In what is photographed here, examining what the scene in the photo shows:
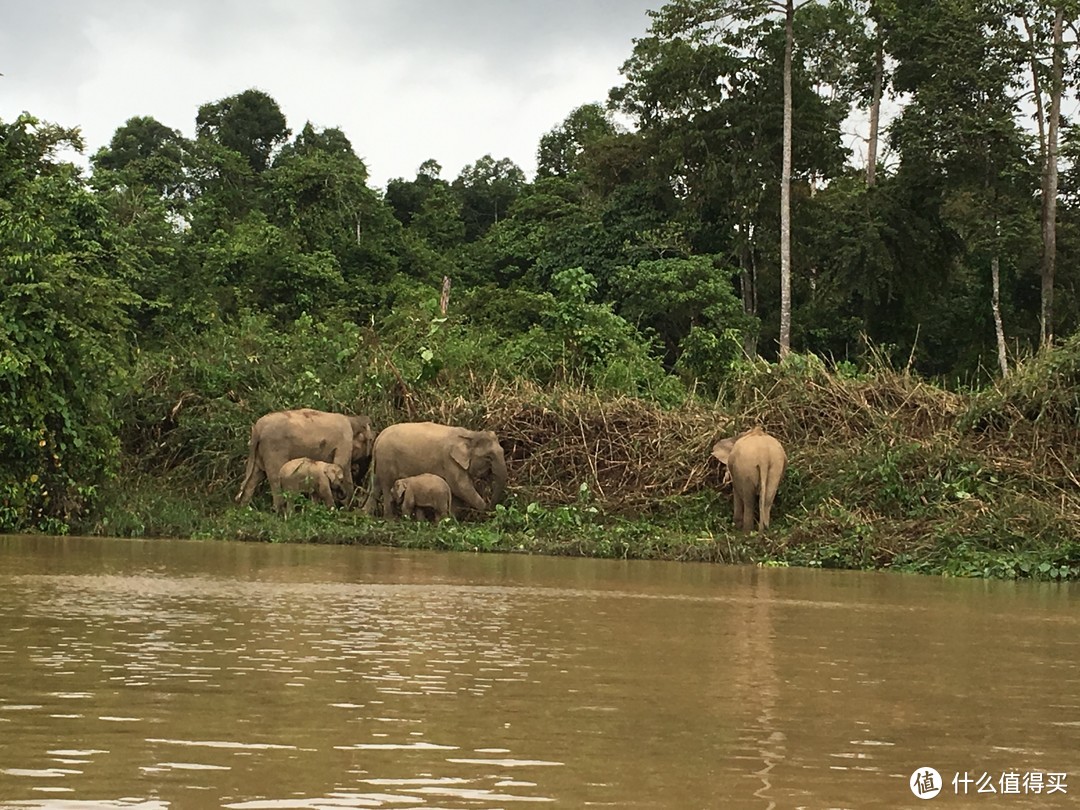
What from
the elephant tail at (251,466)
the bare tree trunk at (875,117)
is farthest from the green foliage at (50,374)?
the bare tree trunk at (875,117)

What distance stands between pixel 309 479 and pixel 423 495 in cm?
127

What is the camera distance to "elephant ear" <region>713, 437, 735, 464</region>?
14469mm

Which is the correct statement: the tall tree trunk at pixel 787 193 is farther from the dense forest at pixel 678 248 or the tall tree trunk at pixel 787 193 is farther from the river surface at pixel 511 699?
the river surface at pixel 511 699

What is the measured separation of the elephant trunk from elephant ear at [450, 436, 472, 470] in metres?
0.28

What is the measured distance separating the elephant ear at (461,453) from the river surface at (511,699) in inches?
270

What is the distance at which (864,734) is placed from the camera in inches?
151

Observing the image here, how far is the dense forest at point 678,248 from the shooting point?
1812 cm

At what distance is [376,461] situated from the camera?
606 inches

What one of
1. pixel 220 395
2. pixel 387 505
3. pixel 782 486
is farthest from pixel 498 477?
pixel 220 395

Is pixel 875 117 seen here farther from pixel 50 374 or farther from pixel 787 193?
pixel 50 374

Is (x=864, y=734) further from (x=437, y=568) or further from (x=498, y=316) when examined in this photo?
(x=498, y=316)

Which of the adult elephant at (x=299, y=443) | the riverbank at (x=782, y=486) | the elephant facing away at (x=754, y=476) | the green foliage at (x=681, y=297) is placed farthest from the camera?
the green foliage at (x=681, y=297)

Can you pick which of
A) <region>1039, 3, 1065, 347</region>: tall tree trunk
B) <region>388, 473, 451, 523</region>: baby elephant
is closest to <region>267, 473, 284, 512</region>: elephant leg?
<region>388, 473, 451, 523</region>: baby elephant

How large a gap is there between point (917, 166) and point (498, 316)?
424 inches
